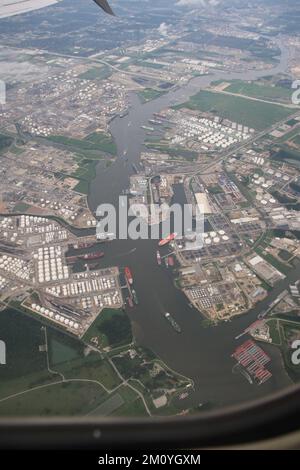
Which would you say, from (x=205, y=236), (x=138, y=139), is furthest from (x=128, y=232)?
(x=138, y=139)

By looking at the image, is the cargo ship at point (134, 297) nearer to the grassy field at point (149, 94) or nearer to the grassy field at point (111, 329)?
the grassy field at point (111, 329)

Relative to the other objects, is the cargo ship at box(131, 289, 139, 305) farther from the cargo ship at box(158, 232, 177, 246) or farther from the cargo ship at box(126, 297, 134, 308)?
the cargo ship at box(158, 232, 177, 246)

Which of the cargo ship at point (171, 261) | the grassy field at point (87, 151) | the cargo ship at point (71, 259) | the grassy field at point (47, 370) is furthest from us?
the grassy field at point (87, 151)

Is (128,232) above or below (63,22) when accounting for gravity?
below

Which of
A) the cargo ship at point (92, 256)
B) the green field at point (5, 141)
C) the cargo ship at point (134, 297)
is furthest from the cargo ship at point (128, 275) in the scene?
the green field at point (5, 141)

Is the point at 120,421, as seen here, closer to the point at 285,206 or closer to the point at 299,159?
the point at 285,206

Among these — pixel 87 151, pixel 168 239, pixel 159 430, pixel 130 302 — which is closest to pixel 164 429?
pixel 159 430
